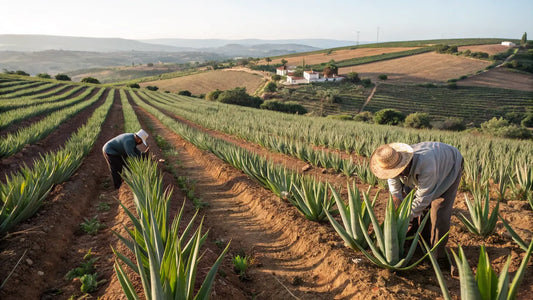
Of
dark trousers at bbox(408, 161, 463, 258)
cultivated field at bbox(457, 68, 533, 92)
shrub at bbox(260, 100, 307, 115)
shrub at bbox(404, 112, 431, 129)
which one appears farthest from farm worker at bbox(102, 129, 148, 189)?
cultivated field at bbox(457, 68, 533, 92)

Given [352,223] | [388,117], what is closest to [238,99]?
[388,117]

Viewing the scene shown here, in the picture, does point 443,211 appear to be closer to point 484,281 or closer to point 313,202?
point 484,281

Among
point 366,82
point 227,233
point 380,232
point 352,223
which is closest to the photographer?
point 380,232

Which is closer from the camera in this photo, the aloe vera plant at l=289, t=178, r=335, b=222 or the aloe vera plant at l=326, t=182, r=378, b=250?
the aloe vera plant at l=326, t=182, r=378, b=250

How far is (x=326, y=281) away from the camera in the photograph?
290cm

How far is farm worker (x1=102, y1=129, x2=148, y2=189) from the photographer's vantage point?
5531 millimetres

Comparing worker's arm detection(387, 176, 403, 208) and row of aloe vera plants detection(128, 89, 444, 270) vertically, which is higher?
worker's arm detection(387, 176, 403, 208)

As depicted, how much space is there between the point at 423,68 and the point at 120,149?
70.0 m

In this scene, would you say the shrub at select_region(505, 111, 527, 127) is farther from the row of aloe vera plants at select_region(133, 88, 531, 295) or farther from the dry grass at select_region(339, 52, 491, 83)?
the row of aloe vera plants at select_region(133, 88, 531, 295)

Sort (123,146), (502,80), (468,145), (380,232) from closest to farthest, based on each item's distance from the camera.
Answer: (380,232) < (123,146) < (468,145) < (502,80)

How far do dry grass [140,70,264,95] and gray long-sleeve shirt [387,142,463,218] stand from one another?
2281 inches

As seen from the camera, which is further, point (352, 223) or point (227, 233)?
point (227, 233)

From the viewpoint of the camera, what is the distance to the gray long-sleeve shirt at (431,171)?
2697mm

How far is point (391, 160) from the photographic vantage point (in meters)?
2.71
